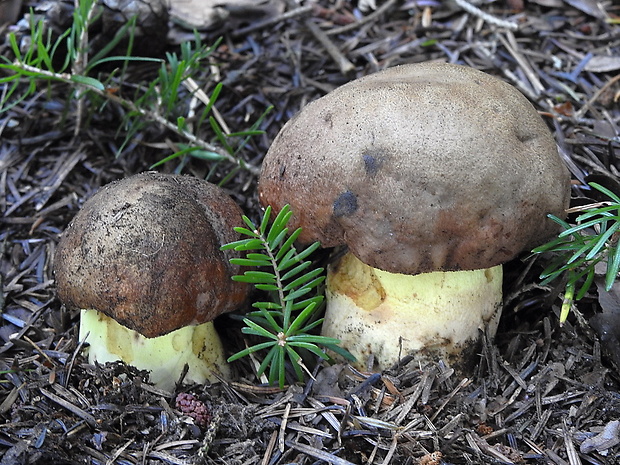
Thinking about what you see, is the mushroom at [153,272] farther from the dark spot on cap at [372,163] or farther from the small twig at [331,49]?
the small twig at [331,49]

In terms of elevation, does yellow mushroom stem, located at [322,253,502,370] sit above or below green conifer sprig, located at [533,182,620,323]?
below

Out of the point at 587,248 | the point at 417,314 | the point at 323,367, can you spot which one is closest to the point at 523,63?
the point at 587,248

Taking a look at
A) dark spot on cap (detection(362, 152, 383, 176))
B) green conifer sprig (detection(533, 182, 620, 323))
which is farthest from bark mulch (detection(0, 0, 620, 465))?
dark spot on cap (detection(362, 152, 383, 176))

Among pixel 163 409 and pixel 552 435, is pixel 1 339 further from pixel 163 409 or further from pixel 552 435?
pixel 552 435

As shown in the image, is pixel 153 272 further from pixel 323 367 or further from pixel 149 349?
pixel 323 367

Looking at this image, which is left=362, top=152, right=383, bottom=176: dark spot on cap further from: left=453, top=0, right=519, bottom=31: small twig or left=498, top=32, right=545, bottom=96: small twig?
left=453, top=0, right=519, bottom=31: small twig

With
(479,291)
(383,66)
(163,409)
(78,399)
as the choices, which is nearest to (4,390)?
(78,399)

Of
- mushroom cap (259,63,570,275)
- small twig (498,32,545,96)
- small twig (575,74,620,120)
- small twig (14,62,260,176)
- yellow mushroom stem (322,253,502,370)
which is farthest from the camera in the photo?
small twig (498,32,545,96)
